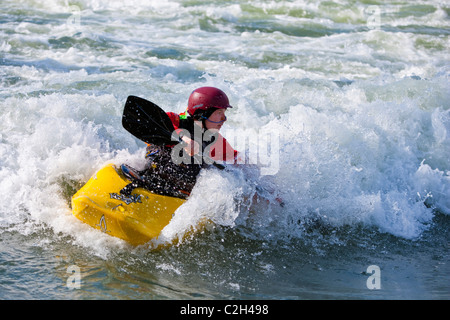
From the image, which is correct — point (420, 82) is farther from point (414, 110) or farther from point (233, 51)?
point (233, 51)

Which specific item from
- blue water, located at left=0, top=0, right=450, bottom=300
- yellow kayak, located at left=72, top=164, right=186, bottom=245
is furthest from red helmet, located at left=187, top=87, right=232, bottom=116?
yellow kayak, located at left=72, top=164, right=186, bottom=245

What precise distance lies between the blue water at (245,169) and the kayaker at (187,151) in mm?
139

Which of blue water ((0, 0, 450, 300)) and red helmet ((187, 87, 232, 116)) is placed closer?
blue water ((0, 0, 450, 300))

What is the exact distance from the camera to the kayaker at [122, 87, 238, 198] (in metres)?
3.86

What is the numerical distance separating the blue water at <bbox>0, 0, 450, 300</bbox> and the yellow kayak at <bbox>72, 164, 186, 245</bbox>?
0.09 m

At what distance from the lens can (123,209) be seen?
372 cm

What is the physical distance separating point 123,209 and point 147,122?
706mm

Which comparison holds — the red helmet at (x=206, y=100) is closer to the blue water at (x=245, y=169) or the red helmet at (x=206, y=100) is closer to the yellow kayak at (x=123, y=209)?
the blue water at (x=245, y=169)

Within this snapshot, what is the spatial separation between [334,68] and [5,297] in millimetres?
7428

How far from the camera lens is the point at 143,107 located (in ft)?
12.9

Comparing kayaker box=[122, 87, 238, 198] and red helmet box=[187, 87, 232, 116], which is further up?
red helmet box=[187, 87, 232, 116]

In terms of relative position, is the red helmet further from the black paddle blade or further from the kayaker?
the black paddle blade

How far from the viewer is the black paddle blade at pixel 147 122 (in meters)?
3.85

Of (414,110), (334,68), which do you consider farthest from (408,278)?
(334,68)
